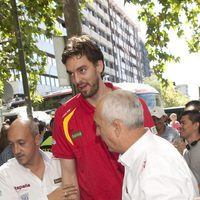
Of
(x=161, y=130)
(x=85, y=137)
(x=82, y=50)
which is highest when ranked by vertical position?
(x=82, y=50)

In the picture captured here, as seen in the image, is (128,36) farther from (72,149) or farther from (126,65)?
(72,149)

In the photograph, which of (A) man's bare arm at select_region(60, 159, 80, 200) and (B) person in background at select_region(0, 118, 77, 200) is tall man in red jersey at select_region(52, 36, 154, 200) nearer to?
(A) man's bare arm at select_region(60, 159, 80, 200)

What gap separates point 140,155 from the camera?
6.81 feet

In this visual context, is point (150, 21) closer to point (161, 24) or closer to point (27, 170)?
point (161, 24)

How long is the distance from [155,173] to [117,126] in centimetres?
38

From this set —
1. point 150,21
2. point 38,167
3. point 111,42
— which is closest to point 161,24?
point 150,21

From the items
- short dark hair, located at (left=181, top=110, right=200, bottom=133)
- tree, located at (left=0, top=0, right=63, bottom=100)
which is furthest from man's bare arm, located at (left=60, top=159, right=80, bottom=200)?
tree, located at (left=0, top=0, right=63, bottom=100)

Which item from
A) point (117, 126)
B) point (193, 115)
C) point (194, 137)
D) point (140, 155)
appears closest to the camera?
point (140, 155)

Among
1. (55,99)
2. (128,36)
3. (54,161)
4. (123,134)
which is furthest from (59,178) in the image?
(128,36)

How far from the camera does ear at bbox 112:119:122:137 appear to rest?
217cm

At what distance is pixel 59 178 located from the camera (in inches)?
144

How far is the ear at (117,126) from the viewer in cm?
217

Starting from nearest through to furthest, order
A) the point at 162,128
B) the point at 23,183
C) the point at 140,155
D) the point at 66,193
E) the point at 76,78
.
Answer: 1. the point at 140,155
2. the point at 76,78
3. the point at 66,193
4. the point at 23,183
5. the point at 162,128

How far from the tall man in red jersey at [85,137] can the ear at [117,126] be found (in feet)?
3.15
